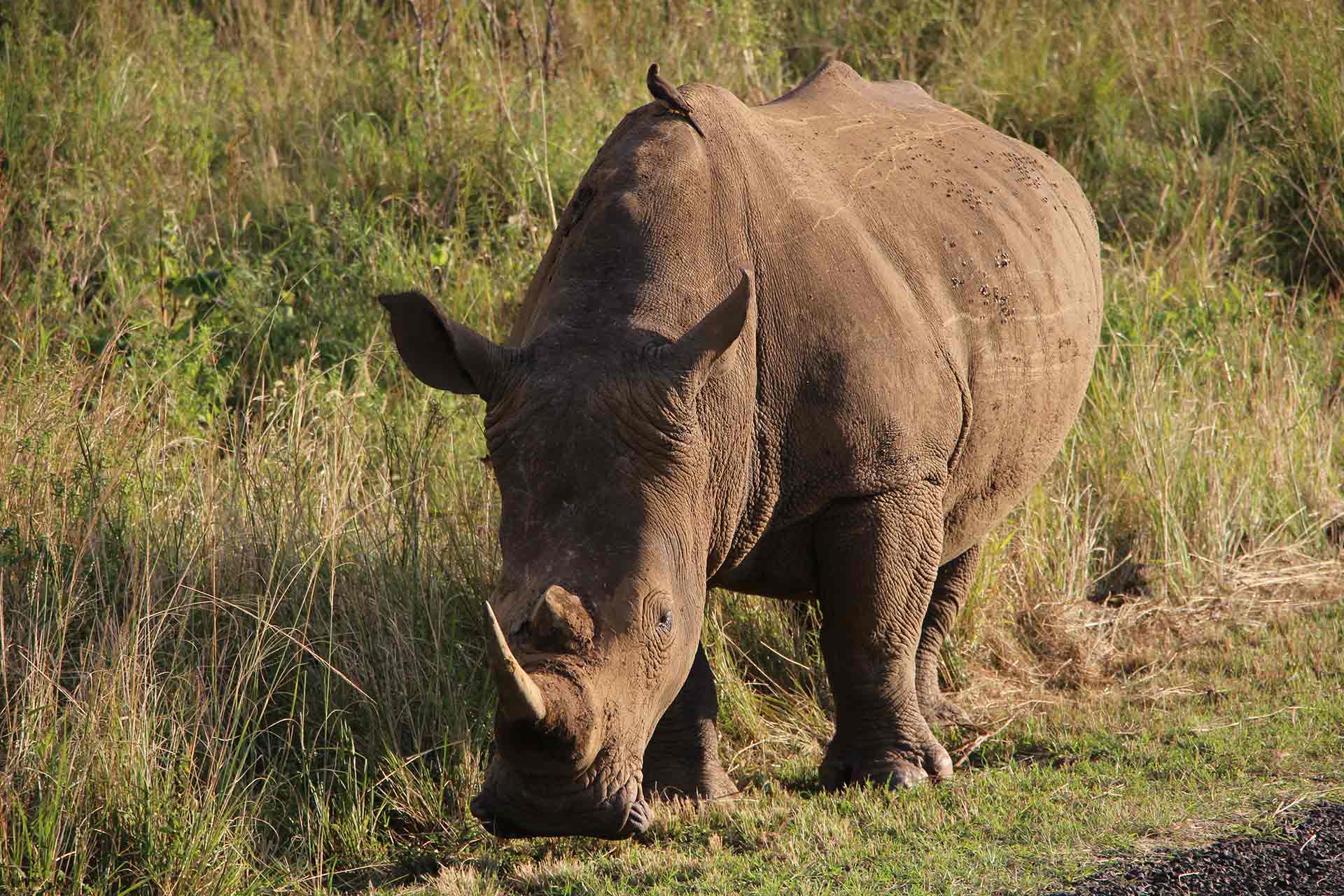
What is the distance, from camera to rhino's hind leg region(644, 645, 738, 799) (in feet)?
16.3

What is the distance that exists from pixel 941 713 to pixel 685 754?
1.21m

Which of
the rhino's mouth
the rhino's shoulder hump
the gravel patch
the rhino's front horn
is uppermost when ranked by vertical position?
the rhino's shoulder hump

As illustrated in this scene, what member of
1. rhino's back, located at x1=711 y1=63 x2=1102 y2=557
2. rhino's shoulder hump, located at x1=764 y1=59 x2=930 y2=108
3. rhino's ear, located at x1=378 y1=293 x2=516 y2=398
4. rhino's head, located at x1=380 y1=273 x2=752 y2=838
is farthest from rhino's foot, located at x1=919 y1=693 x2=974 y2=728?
rhino's ear, located at x1=378 y1=293 x2=516 y2=398

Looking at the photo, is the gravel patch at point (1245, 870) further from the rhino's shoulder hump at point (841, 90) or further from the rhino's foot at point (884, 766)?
the rhino's shoulder hump at point (841, 90)

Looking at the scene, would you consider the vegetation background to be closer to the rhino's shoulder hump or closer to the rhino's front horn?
the rhino's front horn

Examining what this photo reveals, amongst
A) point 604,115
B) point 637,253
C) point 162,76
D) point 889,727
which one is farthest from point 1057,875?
point 162,76

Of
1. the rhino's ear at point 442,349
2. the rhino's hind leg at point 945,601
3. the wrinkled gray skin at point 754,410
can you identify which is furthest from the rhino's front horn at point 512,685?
the rhino's hind leg at point 945,601

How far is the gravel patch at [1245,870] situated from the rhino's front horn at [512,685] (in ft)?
5.11

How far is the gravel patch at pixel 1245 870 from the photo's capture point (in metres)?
4.11

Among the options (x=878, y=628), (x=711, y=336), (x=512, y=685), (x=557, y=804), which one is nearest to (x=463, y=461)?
(x=878, y=628)

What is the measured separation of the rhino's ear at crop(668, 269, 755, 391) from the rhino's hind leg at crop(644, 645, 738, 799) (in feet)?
4.56

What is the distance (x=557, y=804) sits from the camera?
3.62 m

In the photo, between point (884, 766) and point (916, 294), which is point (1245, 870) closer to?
point (884, 766)

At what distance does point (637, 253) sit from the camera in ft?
14.0
